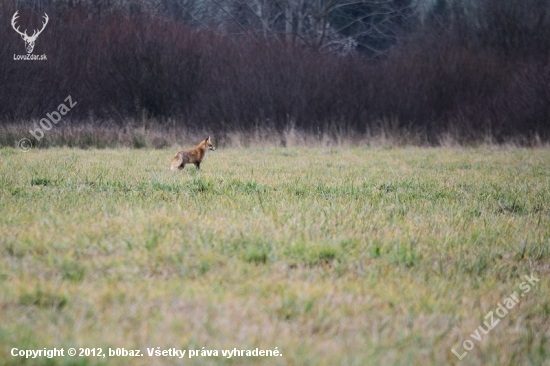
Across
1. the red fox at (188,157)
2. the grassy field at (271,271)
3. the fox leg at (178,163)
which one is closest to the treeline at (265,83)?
the red fox at (188,157)

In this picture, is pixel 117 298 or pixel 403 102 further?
pixel 403 102

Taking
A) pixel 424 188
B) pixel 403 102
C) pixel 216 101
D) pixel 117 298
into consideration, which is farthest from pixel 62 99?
pixel 117 298

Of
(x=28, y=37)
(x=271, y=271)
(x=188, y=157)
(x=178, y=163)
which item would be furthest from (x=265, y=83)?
(x=271, y=271)

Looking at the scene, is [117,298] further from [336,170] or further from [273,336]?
[336,170]

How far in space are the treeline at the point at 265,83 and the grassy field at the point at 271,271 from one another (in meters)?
15.2

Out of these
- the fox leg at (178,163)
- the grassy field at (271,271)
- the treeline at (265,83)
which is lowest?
the fox leg at (178,163)

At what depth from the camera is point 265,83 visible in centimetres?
2552

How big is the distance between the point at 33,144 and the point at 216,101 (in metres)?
8.93

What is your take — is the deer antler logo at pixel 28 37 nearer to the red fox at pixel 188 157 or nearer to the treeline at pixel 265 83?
the treeline at pixel 265 83

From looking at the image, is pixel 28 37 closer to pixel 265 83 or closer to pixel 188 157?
pixel 265 83

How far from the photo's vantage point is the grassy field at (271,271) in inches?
135

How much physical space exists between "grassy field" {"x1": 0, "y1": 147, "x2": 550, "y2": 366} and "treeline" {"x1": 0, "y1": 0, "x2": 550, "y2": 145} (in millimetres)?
15156

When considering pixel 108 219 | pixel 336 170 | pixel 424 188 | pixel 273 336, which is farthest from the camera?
pixel 336 170

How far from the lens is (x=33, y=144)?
17484 millimetres
